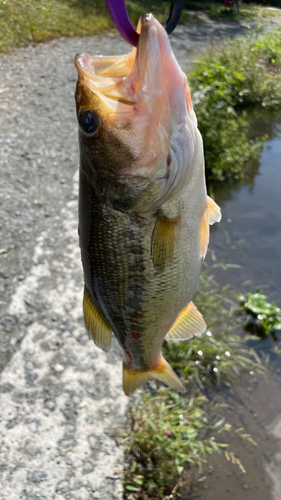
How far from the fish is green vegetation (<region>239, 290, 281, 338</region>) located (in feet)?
9.42

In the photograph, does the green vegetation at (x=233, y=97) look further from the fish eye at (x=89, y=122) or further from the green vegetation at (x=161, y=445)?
the fish eye at (x=89, y=122)

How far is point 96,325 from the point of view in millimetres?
1684

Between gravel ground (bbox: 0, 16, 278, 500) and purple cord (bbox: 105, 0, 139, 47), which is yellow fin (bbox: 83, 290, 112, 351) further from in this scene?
gravel ground (bbox: 0, 16, 278, 500)

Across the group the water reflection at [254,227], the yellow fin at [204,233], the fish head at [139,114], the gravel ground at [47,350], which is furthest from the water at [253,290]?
the fish head at [139,114]

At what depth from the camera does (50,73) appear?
831 centimetres

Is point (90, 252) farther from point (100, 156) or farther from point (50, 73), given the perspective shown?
point (50, 73)

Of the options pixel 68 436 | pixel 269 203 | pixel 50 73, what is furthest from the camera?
pixel 50 73

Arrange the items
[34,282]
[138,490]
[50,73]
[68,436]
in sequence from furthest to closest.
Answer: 1. [50,73]
2. [34,282]
3. [68,436]
4. [138,490]

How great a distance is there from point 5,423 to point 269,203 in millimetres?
4934

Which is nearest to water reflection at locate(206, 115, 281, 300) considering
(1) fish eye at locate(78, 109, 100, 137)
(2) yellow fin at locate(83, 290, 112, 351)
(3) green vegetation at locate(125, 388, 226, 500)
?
(3) green vegetation at locate(125, 388, 226, 500)

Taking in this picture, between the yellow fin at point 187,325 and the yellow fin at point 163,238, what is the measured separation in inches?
20.7


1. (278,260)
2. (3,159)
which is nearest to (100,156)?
(278,260)

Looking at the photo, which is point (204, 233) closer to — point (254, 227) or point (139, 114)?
point (139, 114)

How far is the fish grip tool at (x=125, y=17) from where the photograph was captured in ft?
3.23
